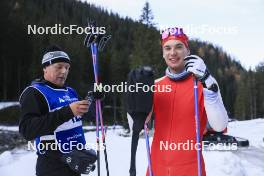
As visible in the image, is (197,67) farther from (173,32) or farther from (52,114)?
(52,114)

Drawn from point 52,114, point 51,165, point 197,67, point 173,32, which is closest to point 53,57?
point 52,114

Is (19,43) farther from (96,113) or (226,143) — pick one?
(96,113)

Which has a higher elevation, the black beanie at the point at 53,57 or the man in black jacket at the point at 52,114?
the black beanie at the point at 53,57

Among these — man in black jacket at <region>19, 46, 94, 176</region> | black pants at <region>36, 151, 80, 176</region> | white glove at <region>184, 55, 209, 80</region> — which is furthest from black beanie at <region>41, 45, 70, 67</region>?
white glove at <region>184, 55, 209, 80</region>

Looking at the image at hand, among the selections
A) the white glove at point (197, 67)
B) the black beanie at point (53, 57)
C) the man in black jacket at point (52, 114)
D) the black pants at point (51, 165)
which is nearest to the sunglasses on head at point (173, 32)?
the white glove at point (197, 67)

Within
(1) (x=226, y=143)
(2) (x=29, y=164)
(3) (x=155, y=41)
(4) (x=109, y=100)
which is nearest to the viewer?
(2) (x=29, y=164)

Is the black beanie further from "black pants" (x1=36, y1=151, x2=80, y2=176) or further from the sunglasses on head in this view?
the sunglasses on head

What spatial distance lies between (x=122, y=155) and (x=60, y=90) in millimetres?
8842

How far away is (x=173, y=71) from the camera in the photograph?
3.29 m

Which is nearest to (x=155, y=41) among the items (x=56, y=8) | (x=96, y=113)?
(x=96, y=113)

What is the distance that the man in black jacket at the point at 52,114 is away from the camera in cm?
350

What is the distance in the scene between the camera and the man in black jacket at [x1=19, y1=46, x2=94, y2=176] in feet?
11.5

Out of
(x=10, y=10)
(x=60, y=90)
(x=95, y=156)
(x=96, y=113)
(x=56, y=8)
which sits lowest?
(x=95, y=156)

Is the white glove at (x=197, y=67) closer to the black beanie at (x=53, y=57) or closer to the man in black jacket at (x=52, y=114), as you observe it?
the man in black jacket at (x=52, y=114)
